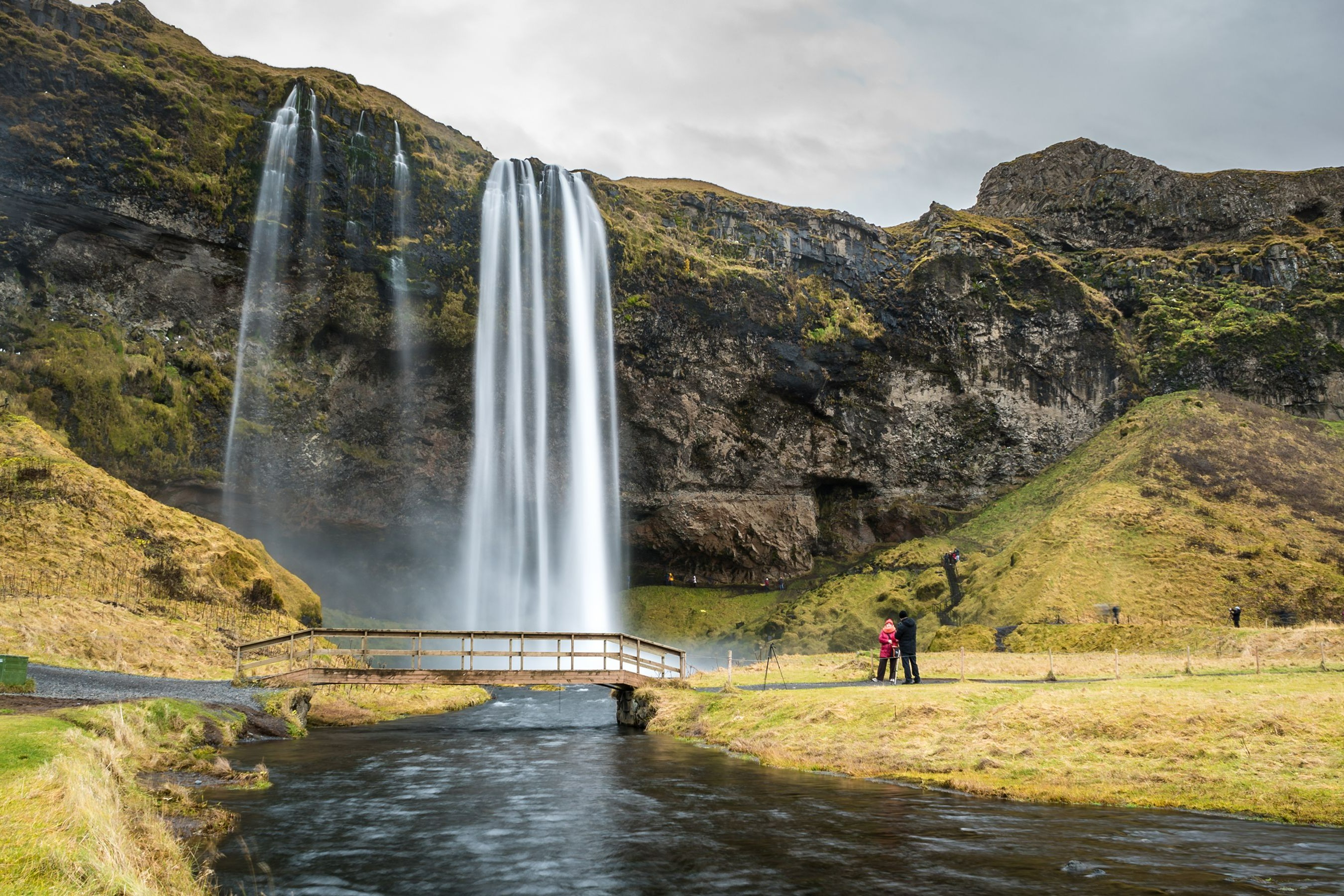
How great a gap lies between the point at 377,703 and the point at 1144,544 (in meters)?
52.7

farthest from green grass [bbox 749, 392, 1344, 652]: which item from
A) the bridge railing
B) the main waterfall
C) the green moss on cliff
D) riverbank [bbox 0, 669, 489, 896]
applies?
the green moss on cliff

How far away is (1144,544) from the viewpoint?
61.3 metres

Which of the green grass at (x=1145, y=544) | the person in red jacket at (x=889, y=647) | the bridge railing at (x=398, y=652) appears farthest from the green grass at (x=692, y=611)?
the person in red jacket at (x=889, y=647)

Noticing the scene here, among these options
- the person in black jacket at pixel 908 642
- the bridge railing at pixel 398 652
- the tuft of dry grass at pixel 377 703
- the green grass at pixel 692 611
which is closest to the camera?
the person in black jacket at pixel 908 642

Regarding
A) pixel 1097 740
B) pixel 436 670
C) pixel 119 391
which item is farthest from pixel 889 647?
pixel 119 391

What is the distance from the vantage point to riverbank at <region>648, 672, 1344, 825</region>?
1566cm

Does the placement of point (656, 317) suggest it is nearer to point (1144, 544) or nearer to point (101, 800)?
point (1144, 544)

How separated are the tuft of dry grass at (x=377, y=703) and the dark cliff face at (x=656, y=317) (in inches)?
1087

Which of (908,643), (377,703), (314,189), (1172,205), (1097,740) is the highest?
(1172,205)

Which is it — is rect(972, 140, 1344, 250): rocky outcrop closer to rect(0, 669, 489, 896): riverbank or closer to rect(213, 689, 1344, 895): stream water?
rect(213, 689, 1344, 895): stream water

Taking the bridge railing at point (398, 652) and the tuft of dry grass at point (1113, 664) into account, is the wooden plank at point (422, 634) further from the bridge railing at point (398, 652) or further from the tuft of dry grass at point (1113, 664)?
the tuft of dry grass at point (1113, 664)

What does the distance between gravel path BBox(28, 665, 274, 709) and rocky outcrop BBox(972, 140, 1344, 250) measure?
99.6 m

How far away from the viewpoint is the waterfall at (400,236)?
209 feet

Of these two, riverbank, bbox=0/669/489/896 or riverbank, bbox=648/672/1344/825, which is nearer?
riverbank, bbox=0/669/489/896
